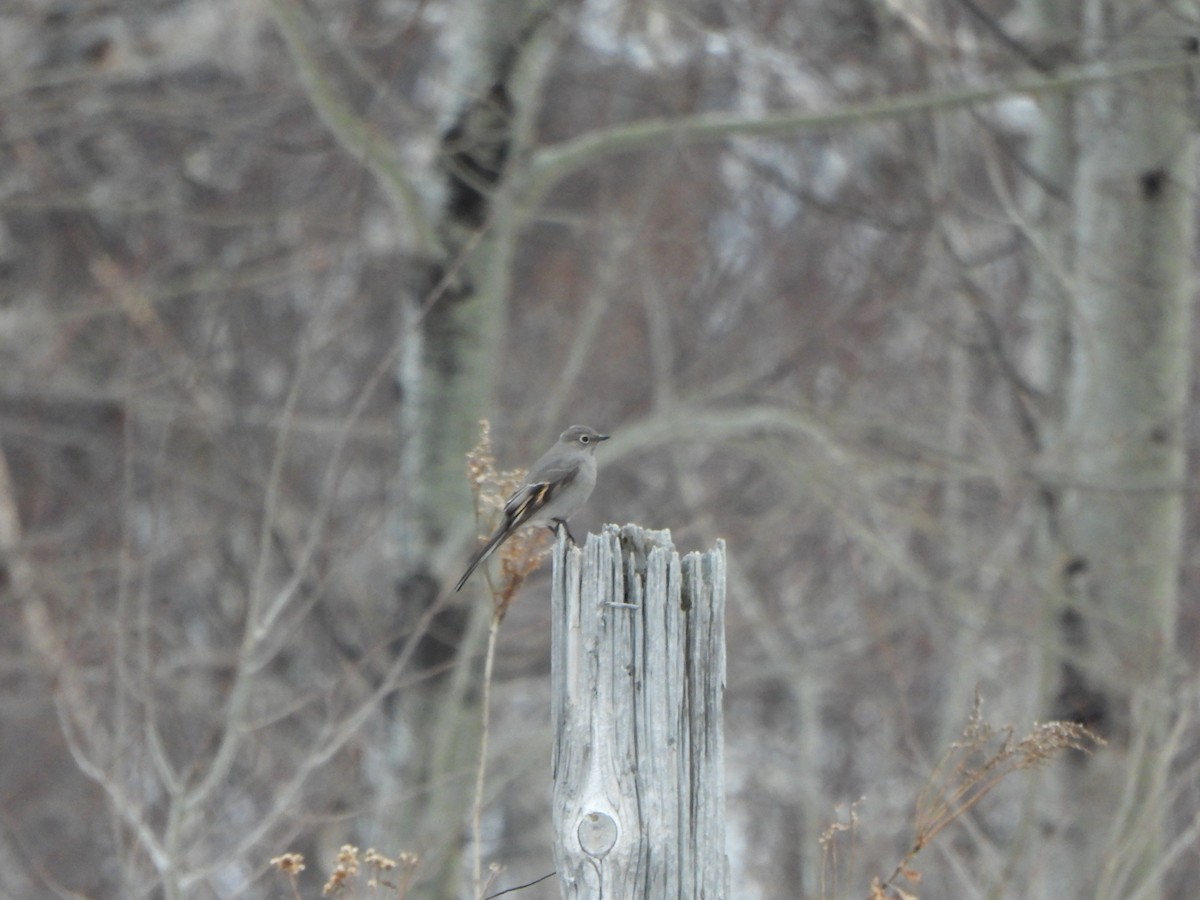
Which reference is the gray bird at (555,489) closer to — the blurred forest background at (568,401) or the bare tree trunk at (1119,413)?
the blurred forest background at (568,401)

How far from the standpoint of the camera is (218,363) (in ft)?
38.3

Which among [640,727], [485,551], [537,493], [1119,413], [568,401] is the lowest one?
[640,727]

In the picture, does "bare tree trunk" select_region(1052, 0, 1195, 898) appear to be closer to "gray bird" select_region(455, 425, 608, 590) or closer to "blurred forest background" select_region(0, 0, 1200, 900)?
"blurred forest background" select_region(0, 0, 1200, 900)

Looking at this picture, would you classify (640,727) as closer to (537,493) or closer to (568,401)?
(537,493)

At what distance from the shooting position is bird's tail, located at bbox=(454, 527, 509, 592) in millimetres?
4297

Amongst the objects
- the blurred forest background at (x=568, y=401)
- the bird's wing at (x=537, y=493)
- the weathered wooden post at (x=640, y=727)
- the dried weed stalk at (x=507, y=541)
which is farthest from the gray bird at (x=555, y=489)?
the weathered wooden post at (x=640, y=727)

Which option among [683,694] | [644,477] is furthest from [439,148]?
[644,477]

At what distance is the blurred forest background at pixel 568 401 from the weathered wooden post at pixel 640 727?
1.09 ft

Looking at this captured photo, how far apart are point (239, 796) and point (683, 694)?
359 centimetres

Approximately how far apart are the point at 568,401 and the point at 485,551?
403 inches

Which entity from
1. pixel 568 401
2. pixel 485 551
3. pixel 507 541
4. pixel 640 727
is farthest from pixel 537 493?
pixel 568 401

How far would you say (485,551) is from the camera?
435cm

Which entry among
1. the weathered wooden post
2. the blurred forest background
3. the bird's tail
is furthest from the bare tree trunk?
the weathered wooden post

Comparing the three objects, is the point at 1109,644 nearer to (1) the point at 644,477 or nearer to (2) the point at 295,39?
(2) the point at 295,39
